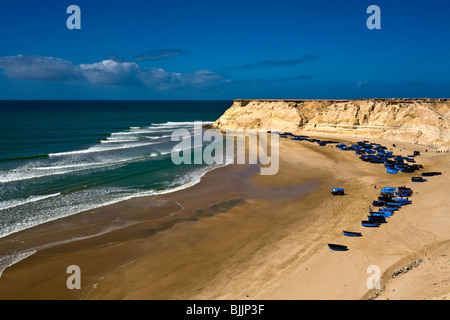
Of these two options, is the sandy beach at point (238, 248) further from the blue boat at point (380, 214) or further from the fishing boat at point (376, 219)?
the fishing boat at point (376, 219)

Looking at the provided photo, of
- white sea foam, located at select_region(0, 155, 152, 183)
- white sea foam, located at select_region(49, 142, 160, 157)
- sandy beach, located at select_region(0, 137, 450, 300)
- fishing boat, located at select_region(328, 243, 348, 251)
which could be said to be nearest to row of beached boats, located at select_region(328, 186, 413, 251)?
fishing boat, located at select_region(328, 243, 348, 251)

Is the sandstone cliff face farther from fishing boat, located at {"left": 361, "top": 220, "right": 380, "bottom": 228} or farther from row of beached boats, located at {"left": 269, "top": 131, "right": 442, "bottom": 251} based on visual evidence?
fishing boat, located at {"left": 361, "top": 220, "right": 380, "bottom": 228}

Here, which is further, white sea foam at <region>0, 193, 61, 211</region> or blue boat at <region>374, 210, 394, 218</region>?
white sea foam at <region>0, 193, 61, 211</region>

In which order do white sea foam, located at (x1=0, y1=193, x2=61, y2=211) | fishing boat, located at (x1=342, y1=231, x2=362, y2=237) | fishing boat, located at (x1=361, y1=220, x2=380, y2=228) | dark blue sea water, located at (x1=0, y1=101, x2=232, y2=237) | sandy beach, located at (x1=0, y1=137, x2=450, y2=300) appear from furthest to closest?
1. dark blue sea water, located at (x1=0, y1=101, x2=232, y2=237)
2. white sea foam, located at (x1=0, y1=193, x2=61, y2=211)
3. fishing boat, located at (x1=361, y1=220, x2=380, y2=228)
4. fishing boat, located at (x1=342, y1=231, x2=362, y2=237)
5. sandy beach, located at (x1=0, y1=137, x2=450, y2=300)

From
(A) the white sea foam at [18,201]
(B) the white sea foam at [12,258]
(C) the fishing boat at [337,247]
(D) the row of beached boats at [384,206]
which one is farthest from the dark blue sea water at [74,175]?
(D) the row of beached boats at [384,206]

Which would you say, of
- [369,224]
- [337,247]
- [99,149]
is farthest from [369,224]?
[99,149]
